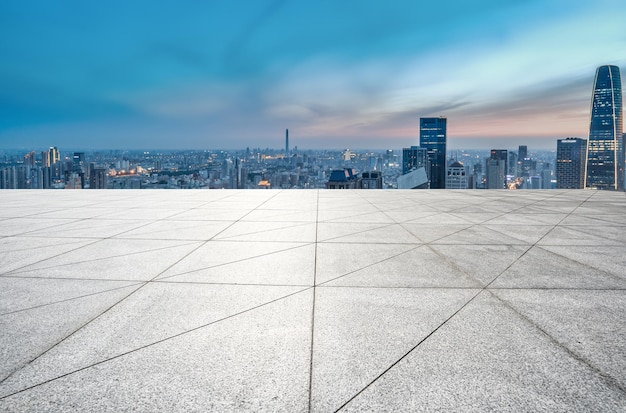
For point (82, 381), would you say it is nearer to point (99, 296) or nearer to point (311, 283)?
point (99, 296)

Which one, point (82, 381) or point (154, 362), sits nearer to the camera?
point (82, 381)

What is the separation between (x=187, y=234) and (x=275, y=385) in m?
5.45

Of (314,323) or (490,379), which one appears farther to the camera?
(314,323)

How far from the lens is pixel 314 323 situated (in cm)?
306

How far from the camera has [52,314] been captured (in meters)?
3.28

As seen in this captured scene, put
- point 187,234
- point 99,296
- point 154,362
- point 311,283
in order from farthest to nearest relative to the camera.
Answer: point 187,234
point 311,283
point 99,296
point 154,362

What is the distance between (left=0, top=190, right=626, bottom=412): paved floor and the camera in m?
2.15

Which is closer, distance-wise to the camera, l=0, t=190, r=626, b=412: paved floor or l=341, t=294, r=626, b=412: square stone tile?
l=341, t=294, r=626, b=412: square stone tile

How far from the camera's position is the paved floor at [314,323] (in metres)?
2.15

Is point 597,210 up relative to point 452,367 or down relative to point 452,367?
up

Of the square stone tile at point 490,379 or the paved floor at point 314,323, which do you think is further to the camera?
the paved floor at point 314,323

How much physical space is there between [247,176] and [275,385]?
11491 centimetres

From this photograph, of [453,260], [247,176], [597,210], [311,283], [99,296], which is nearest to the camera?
[99,296]

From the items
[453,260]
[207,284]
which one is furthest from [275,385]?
[453,260]
